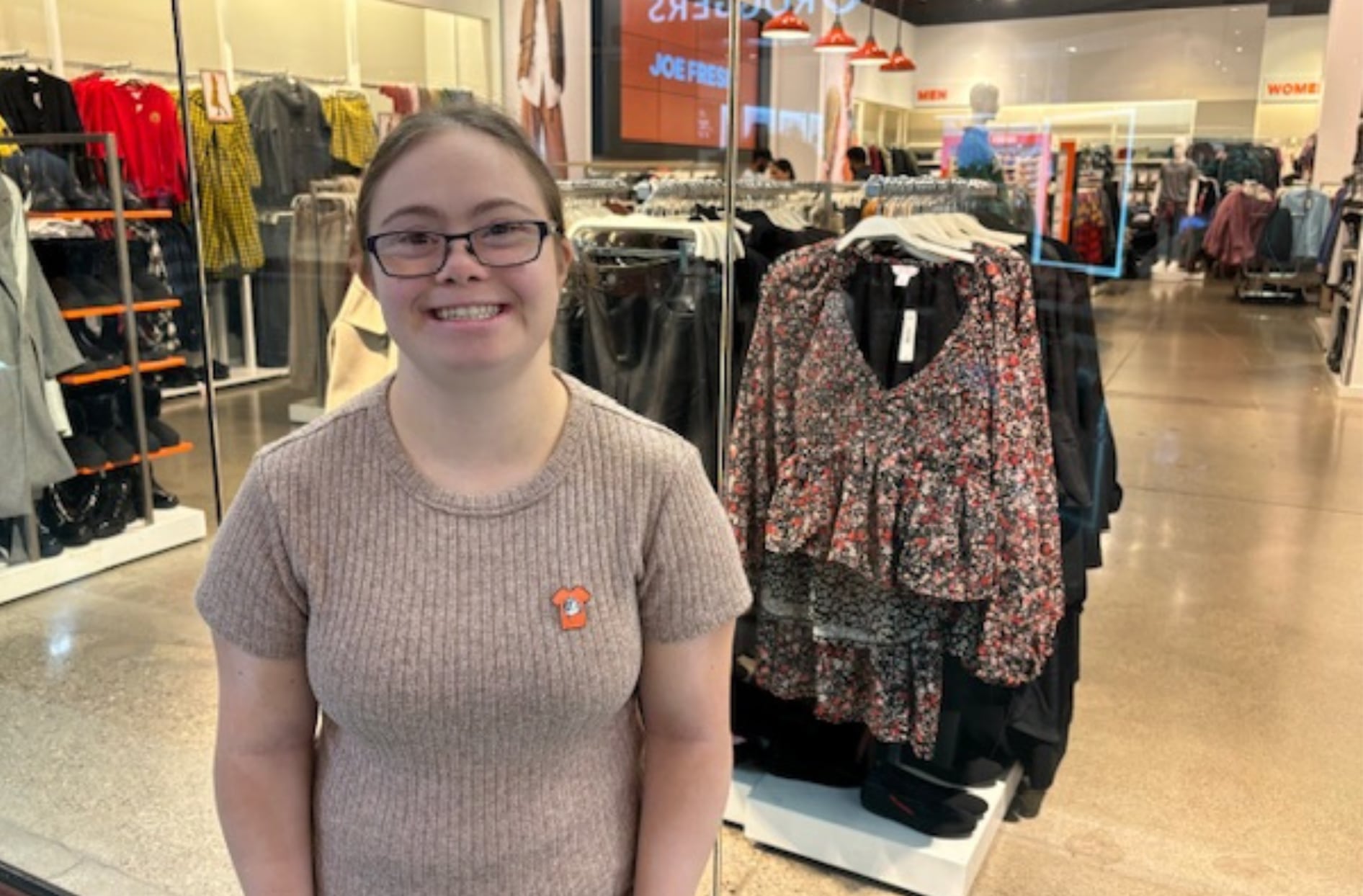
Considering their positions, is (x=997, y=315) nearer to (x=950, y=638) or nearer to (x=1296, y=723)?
(x=950, y=638)

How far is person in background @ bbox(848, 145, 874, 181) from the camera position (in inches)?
116

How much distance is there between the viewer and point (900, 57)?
268cm

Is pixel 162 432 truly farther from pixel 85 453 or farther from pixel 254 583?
pixel 254 583

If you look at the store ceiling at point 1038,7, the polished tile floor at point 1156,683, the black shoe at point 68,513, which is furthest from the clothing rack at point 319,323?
the store ceiling at point 1038,7

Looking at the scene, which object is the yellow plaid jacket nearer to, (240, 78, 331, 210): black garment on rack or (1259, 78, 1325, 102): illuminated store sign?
(240, 78, 331, 210): black garment on rack

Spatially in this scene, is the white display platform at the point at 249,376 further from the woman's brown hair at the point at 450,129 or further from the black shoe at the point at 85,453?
the woman's brown hair at the point at 450,129

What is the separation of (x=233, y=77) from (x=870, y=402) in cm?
495

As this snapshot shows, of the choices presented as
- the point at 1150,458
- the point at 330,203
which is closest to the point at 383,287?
the point at 330,203

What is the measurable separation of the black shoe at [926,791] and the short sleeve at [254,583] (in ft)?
5.29

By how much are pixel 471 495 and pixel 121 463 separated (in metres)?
3.66

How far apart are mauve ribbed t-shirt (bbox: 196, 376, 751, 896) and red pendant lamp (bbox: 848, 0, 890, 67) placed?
6.59 feet

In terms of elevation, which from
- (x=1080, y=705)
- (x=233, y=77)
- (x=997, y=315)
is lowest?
(x=1080, y=705)

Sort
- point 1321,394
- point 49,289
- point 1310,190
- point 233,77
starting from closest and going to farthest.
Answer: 1. point 1310,190
2. point 49,289
3. point 1321,394
4. point 233,77

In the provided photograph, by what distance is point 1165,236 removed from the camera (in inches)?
115
